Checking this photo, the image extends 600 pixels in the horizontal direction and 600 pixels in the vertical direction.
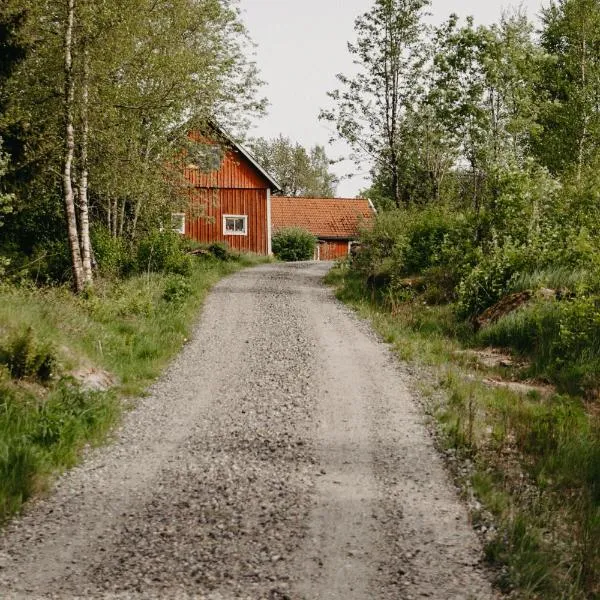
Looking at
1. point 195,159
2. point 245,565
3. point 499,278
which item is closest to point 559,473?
point 245,565

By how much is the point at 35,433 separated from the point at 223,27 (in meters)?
22.5

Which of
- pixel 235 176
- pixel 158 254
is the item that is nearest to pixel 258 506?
pixel 158 254

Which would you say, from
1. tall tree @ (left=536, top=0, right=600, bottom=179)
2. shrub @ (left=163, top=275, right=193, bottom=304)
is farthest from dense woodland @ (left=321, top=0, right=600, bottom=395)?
tall tree @ (left=536, top=0, right=600, bottom=179)

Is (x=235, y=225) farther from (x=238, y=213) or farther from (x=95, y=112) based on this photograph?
(x=95, y=112)

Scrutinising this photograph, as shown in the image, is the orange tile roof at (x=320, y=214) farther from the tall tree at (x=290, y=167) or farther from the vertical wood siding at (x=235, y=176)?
the tall tree at (x=290, y=167)

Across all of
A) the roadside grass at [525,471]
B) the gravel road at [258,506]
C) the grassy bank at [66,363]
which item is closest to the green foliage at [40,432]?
the grassy bank at [66,363]

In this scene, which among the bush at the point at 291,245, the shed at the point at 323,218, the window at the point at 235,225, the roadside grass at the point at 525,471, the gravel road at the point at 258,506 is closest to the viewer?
the gravel road at the point at 258,506

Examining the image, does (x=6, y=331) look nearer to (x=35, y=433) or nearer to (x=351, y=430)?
(x=35, y=433)

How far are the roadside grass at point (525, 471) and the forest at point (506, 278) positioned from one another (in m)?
0.02

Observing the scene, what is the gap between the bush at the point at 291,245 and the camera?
45.3 metres

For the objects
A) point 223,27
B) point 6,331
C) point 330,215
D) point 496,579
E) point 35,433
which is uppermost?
point 223,27

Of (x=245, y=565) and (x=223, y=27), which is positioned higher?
(x=223, y=27)

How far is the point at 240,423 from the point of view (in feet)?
31.7

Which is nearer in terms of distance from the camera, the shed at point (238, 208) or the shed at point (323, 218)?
the shed at point (238, 208)
